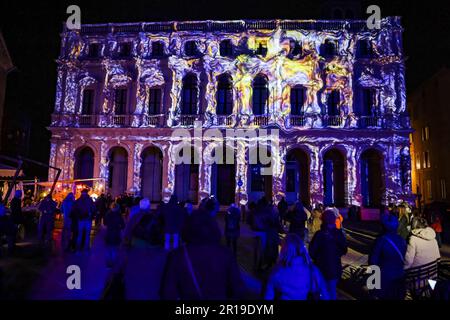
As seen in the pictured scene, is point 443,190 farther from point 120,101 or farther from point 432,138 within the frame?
point 120,101

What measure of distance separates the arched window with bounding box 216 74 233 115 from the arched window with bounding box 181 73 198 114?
1.72m

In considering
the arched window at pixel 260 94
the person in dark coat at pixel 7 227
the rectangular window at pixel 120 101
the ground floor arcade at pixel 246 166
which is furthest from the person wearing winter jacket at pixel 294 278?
the rectangular window at pixel 120 101

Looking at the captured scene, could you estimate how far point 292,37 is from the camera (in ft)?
74.6

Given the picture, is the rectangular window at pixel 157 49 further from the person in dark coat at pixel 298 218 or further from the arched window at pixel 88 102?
the person in dark coat at pixel 298 218

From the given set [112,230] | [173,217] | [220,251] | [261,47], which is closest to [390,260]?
[220,251]

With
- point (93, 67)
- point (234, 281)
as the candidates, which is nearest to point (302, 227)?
point (234, 281)

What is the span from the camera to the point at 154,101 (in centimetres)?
2359

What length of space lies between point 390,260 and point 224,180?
62.6ft

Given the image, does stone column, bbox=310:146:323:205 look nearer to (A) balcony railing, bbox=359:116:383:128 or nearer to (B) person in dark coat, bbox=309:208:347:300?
(A) balcony railing, bbox=359:116:383:128

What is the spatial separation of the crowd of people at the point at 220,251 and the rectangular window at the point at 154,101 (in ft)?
45.1

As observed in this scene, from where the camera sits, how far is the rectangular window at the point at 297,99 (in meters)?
22.6

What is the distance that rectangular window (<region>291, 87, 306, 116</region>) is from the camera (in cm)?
2263

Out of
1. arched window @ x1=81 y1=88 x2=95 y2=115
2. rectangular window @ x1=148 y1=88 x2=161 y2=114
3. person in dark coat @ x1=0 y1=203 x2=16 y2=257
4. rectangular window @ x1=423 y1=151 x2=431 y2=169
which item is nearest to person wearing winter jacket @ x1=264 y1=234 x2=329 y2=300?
person in dark coat @ x1=0 y1=203 x2=16 y2=257
